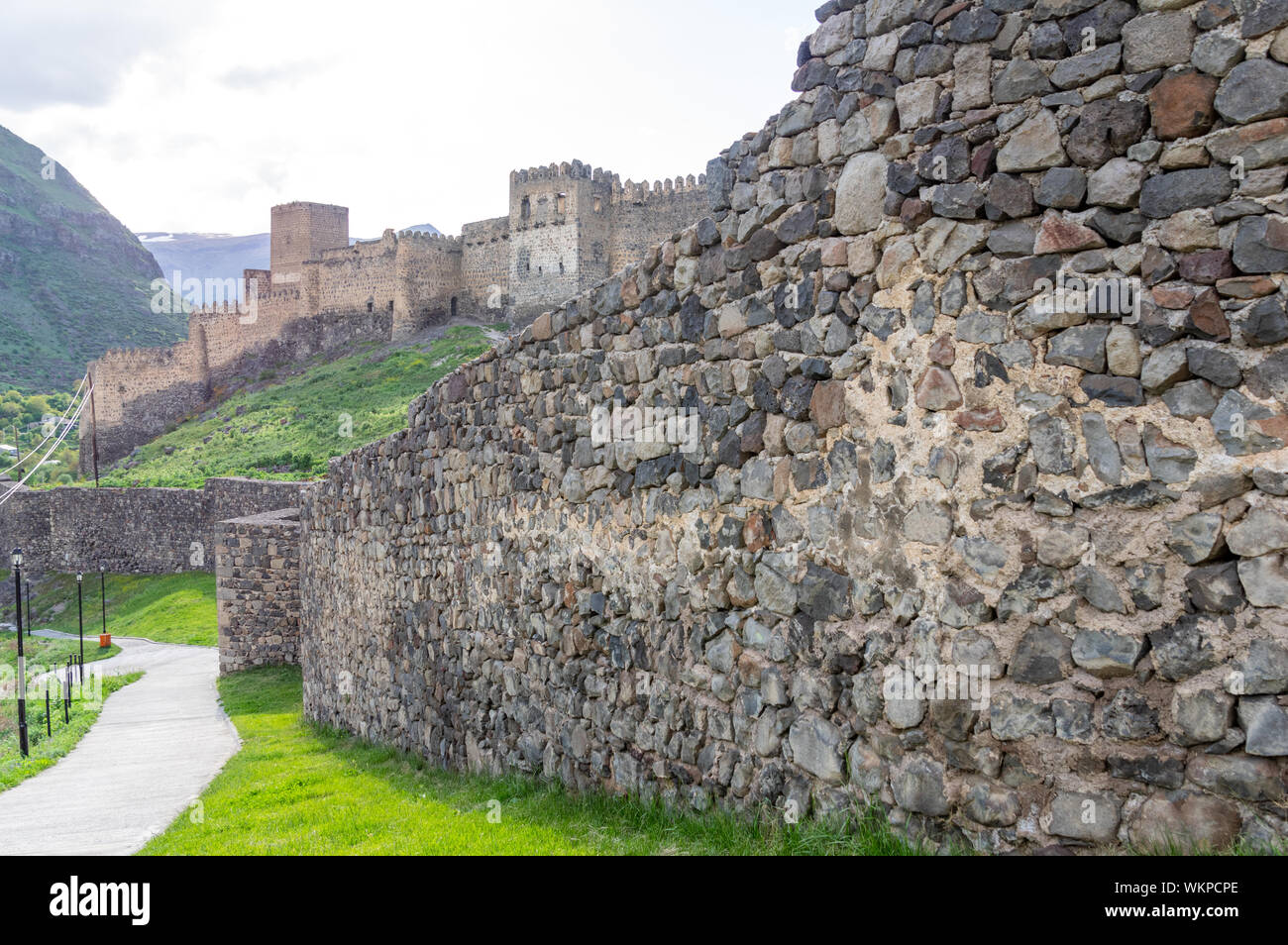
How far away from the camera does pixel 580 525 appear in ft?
21.2

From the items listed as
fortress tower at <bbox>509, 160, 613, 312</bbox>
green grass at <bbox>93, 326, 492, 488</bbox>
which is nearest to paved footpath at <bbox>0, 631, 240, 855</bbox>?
green grass at <bbox>93, 326, 492, 488</bbox>

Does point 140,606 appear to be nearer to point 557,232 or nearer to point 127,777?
point 127,777

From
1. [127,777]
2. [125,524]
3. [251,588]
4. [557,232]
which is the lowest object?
[127,777]

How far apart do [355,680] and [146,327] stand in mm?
95770

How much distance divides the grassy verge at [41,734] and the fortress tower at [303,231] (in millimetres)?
48218

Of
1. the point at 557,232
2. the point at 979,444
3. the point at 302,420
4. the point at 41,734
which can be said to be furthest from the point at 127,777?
the point at 557,232

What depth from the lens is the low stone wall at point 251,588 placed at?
20516mm

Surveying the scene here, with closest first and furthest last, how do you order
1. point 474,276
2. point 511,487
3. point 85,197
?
point 511,487
point 474,276
point 85,197

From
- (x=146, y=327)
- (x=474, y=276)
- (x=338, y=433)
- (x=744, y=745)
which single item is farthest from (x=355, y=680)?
(x=146, y=327)

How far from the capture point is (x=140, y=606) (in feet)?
112

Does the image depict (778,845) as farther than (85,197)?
No

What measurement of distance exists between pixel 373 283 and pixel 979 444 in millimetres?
59117

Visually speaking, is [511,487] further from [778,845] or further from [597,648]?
[778,845]
